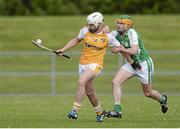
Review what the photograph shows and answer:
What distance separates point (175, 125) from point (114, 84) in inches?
86.2

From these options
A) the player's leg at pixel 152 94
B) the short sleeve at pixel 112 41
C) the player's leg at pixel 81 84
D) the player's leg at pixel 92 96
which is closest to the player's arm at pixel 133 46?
the short sleeve at pixel 112 41

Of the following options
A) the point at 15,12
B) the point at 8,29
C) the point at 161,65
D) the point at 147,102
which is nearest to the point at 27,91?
the point at 161,65

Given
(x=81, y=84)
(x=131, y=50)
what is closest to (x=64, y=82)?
(x=131, y=50)

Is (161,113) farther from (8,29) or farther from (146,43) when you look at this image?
(8,29)

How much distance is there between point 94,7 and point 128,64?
3837 centimetres

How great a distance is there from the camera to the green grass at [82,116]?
14242 millimetres

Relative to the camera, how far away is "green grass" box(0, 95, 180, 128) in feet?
46.7

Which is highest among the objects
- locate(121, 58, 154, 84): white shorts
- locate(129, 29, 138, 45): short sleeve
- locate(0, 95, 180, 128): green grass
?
locate(129, 29, 138, 45): short sleeve

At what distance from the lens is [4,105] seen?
20359mm

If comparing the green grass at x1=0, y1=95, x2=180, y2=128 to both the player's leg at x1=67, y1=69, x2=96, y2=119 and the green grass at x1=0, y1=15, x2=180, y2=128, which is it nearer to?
the green grass at x1=0, y1=15, x2=180, y2=128

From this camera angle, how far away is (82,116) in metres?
16.5

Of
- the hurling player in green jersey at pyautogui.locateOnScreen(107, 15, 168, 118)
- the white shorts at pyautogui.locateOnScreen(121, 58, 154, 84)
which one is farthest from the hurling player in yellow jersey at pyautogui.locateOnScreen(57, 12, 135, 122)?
the white shorts at pyautogui.locateOnScreen(121, 58, 154, 84)

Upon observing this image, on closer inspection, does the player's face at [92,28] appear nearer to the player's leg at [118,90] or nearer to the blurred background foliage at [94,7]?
the player's leg at [118,90]

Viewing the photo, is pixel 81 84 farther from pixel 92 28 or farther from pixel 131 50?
pixel 131 50
